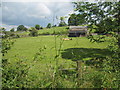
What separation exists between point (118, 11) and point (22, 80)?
423 cm

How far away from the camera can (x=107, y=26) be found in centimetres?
426

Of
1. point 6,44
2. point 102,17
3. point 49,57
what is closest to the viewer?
point 49,57

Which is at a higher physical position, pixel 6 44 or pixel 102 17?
pixel 102 17

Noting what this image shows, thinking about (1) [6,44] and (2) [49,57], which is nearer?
(2) [49,57]

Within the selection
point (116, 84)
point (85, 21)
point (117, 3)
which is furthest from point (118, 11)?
point (116, 84)

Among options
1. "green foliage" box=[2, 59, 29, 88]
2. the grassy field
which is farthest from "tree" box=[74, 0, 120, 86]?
"green foliage" box=[2, 59, 29, 88]

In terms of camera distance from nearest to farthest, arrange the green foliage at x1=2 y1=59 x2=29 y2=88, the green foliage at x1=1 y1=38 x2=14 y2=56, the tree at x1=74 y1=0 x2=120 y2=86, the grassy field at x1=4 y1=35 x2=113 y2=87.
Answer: the grassy field at x1=4 y1=35 x2=113 y2=87, the green foliage at x1=2 y1=59 x2=29 y2=88, the green foliage at x1=1 y1=38 x2=14 y2=56, the tree at x1=74 y1=0 x2=120 y2=86

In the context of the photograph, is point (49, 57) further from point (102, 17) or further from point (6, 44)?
point (102, 17)

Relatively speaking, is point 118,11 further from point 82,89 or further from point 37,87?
point 37,87

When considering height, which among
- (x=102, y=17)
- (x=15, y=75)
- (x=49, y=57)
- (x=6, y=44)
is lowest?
(x=15, y=75)

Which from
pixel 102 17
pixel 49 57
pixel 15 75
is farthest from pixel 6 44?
pixel 102 17

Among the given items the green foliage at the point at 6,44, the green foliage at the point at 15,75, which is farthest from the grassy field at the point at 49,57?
the green foliage at the point at 6,44

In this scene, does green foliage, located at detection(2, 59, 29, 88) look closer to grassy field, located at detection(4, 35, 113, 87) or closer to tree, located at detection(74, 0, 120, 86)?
grassy field, located at detection(4, 35, 113, 87)

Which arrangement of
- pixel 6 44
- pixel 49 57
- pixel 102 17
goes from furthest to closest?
1. pixel 102 17
2. pixel 6 44
3. pixel 49 57
